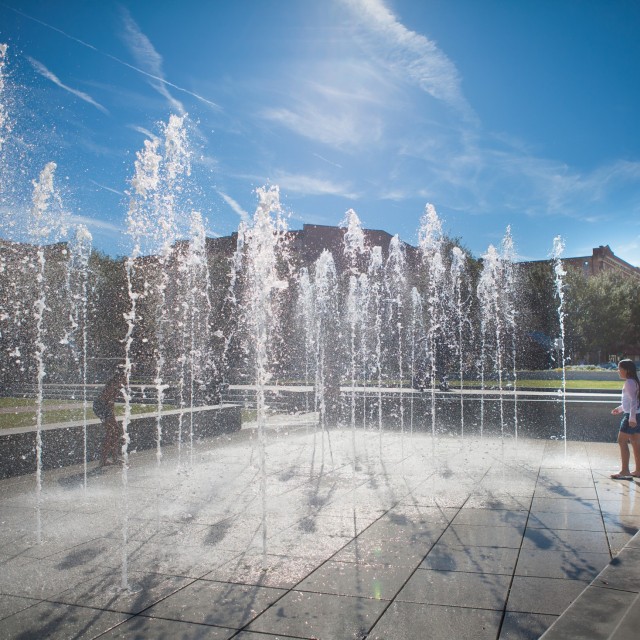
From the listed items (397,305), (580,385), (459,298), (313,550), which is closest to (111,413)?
(313,550)

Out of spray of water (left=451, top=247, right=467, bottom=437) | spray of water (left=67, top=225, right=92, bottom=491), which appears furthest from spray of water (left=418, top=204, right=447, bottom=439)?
spray of water (left=67, top=225, right=92, bottom=491)

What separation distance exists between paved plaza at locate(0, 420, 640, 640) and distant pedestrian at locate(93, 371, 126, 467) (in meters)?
0.63

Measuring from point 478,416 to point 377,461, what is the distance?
208 inches

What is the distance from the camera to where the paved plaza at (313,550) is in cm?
325

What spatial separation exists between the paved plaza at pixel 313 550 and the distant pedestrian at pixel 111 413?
630 mm

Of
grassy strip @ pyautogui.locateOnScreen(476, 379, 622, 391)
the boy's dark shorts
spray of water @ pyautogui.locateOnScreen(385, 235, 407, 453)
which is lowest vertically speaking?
grassy strip @ pyautogui.locateOnScreen(476, 379, 622, 391)

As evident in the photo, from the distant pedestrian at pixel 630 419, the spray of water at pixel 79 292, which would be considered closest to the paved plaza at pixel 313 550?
the distant pedestrian at pixel 630 419

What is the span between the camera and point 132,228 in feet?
27.3

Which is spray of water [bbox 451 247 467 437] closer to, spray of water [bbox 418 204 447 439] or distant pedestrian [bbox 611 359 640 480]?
spray of water [bbox 418 204 447 439]

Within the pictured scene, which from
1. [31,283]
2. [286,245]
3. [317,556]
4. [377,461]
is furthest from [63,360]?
[317,556]

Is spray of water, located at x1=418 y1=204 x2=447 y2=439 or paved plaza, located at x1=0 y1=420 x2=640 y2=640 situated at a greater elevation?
spray of water, located at x1=418 y1=204 x2=447 y2=439

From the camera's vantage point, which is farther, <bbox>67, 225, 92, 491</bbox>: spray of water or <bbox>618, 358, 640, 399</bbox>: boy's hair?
<bbox>67, 225, 92, 491</bbox>: spray of water

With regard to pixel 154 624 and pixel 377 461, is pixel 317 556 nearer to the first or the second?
pixel 154 624

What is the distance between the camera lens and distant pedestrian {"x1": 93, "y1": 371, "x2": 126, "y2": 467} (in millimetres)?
8391
